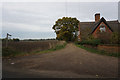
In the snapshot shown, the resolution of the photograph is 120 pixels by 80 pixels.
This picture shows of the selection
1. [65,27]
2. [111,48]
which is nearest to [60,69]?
[111,48]

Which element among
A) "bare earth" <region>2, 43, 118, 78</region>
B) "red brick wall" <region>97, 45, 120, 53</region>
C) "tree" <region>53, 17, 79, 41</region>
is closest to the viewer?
"bare earth" <region>2, 43, 118, 78</region>

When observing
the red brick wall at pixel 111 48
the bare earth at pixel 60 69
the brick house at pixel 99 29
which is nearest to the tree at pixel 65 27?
the brick house at pixel 99 29

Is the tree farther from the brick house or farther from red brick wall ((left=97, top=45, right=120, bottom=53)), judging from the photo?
red brick wall ((left=97, top=45, right=120, bottom=53))

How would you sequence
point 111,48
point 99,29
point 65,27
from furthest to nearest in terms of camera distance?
point 65,27 < point 99,29 < point 111,48

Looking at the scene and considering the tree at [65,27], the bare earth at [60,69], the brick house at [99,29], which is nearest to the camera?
the bare earth at [60,69]

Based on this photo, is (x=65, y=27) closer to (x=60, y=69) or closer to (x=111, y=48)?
(x=111, y=48)

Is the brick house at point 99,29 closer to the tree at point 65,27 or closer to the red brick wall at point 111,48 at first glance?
the red brick wall at point 111,48

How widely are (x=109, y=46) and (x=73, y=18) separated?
91.7ft

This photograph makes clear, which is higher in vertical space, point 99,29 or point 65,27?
point 65,27

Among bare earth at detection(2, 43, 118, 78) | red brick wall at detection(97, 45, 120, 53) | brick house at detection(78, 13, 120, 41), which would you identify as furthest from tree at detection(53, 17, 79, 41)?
bare earth at detection(2, 43, 118, 78)

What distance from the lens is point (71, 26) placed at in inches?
1296

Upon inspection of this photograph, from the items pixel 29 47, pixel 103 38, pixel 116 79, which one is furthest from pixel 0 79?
pixel 103 38

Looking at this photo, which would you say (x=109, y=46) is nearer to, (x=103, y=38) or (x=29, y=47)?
(x=103, y=38)

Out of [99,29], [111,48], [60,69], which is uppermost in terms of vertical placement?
[99,29]
